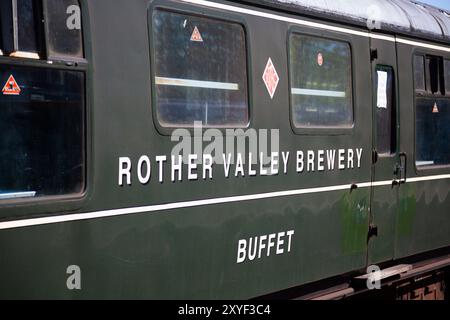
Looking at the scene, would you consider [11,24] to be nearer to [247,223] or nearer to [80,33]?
[80,33]

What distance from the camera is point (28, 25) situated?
136 inches

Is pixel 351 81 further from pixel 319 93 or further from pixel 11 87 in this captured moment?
pixel 11 87

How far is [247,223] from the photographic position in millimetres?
4789

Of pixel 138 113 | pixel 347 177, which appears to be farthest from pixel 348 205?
pixel 138 113

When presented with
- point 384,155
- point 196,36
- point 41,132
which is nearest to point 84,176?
point 41,132

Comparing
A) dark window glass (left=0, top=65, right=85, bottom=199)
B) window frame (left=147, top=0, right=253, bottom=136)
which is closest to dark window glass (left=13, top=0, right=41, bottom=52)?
dark window glass (left=0, top=65, right=85, bottom=199)

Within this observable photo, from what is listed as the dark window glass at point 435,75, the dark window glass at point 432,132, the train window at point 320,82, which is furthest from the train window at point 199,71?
the dark window glass at point 435,75

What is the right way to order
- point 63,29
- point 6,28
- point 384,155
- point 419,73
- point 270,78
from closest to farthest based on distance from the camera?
point 6,28 → point 63,29 → point 270,78 → point 384,155 → point 419,73

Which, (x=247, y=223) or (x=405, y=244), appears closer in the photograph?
(x=247, y=223)

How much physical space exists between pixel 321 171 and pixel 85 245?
2353 millimetres

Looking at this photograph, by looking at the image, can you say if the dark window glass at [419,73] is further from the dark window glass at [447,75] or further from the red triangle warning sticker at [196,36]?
the red triangle warning sticker at [196,36]

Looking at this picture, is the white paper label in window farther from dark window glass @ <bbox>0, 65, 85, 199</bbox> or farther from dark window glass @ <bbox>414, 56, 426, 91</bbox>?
dark window glass @ <bbox>0, 65, 85, 199</bbox>

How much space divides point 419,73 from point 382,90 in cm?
76

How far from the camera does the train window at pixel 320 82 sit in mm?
5301
